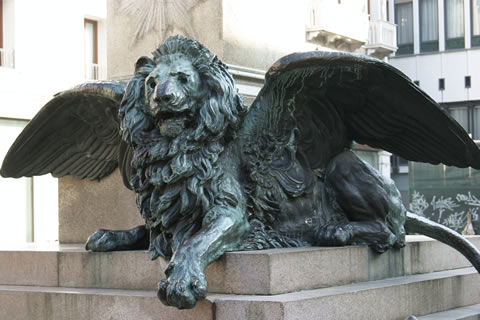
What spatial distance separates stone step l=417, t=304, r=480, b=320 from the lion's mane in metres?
1.57

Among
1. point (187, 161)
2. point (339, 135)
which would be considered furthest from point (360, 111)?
point (187, 161)

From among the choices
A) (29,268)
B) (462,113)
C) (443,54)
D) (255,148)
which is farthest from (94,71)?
(255,148)

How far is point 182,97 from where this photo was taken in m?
5.45

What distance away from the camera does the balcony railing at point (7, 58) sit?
20.3m

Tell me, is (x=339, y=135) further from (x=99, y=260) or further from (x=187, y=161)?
(x=99, y=260)

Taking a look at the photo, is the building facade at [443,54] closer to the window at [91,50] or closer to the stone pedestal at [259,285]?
the window at [91,50]

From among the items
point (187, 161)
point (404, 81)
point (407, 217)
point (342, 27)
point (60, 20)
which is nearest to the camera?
point (187, 161)

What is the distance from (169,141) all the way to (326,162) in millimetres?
1239

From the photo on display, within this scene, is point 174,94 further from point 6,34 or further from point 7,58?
point 6,34

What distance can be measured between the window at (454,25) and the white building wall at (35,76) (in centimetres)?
1587

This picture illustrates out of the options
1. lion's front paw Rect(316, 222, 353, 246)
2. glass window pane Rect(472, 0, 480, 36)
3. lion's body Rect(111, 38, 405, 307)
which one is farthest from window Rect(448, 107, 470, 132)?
lion's body Rect(111, 38, 405, 307)

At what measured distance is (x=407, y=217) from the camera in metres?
7.02

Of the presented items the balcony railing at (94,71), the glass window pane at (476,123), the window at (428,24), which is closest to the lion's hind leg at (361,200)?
the balcony railing at (94,71)

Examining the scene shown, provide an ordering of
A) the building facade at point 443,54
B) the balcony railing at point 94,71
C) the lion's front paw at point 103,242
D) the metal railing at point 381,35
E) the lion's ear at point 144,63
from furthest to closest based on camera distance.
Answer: the building facade at point 443,54 < the metal railing at point 381,35 < the balcony railing at point 94,71 < the lion's front paw at point 103,242 < the lion's ear at point 144,63
